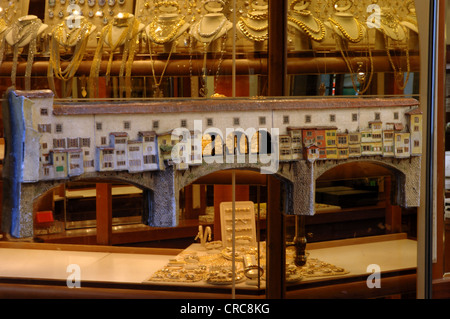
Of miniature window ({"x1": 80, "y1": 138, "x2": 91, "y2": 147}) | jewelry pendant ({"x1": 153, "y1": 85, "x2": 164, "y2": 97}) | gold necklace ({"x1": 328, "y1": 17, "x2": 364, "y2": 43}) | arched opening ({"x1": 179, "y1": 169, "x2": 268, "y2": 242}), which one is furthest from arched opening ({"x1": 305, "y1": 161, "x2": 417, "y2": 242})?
miniature window ({"x1": 80, "y1": 138, "x2": 91, "y2": 147})

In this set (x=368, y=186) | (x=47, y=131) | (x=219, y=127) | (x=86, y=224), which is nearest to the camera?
(x=47, y=131)

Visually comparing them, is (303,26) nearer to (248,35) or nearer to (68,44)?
(248,35)

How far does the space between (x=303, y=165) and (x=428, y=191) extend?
1.20ft

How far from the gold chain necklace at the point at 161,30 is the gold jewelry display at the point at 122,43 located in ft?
0.09

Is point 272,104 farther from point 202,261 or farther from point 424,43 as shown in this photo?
point 424,43

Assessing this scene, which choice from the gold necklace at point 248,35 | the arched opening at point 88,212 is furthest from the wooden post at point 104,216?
the gold necklace at point 248,35

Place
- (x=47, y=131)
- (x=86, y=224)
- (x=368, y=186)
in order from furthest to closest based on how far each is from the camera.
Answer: (x=368, y=186) < (x=86, y=224) < (x=47, y=131)

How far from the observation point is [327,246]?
1.39 metres

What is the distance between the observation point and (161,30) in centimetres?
119

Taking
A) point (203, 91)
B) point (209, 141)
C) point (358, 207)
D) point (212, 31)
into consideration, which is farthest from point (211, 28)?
point (358, 207)

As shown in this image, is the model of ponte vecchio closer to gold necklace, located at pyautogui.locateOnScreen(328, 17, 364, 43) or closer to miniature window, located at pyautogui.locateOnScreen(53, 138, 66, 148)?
miniature window, located at pyautogui.locateOnScreen(53, 138, 66, 148)

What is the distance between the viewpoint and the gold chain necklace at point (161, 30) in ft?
3.88

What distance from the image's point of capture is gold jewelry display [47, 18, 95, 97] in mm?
1144
